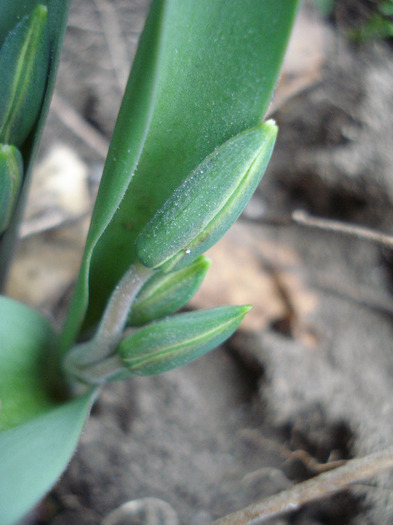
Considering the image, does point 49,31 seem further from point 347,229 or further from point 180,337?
point 347,229

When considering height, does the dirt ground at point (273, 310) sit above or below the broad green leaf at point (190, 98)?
below

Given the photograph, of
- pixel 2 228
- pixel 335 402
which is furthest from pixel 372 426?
pixel 2 228

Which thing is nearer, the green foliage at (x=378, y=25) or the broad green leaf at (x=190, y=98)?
the broad green leaf at (x=190, y=98)

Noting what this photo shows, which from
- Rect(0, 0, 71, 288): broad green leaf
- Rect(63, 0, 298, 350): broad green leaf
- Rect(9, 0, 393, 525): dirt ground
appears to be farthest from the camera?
Rect(9, 0, 393, 525): dirt ground

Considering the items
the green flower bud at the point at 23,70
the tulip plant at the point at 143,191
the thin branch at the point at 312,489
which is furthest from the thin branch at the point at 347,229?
the green flower bud at the point at 23,70

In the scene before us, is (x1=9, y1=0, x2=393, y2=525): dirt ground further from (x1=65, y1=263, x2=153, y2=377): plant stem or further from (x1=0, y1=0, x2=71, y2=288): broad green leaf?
(x1=0, y1=0, x2=71, y2=288): broad green leaf

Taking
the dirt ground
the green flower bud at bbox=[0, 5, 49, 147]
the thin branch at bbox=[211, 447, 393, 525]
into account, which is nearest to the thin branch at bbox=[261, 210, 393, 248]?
the dirt ground

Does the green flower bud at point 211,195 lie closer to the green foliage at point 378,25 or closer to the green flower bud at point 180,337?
the green flower bud at point 180,337
